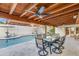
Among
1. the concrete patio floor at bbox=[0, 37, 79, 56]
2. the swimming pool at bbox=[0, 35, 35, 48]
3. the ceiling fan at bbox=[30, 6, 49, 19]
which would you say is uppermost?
the ceiling fan at bbox=[30, 6, 49, 19]

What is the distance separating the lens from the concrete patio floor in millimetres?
2709

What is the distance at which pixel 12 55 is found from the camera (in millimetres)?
2770

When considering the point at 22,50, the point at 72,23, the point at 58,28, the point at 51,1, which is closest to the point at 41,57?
the point at 22,50

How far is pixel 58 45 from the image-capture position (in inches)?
108

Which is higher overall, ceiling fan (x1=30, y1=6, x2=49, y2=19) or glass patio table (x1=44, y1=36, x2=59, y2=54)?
ceiling fan (x1=30, y1=6, x2=49, y2=19)

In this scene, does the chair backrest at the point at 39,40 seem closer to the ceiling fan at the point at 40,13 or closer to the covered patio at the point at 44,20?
the covered patio at the point at 44,20

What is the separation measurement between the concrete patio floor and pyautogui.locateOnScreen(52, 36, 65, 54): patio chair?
0.21 ft

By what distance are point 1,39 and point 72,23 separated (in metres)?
1.23

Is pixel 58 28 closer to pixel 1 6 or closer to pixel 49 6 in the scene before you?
pixel 49 6

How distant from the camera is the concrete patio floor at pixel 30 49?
271 centimetres

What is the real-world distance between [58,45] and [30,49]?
49 centimetres

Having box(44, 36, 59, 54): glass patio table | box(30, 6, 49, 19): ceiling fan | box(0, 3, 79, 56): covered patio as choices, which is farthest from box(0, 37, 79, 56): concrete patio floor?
box(30, 6, 49, 19): ceiling fan

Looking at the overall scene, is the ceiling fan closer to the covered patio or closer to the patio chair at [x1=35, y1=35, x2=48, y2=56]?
the covered patio

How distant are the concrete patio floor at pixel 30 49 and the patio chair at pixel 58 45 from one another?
2.5 inches
